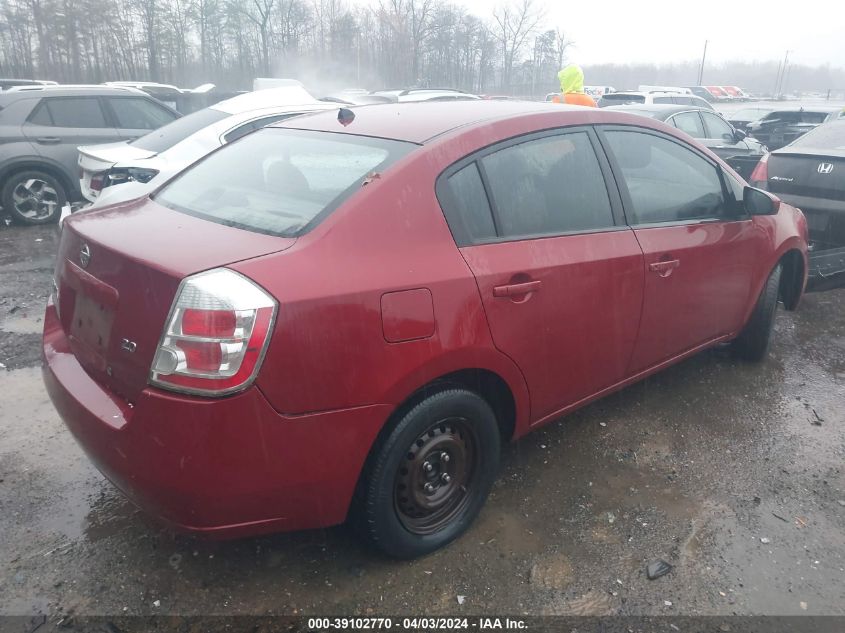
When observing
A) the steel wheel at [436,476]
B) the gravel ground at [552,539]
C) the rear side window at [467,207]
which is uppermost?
the rear side window at [467,207]

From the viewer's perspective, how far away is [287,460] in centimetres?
205

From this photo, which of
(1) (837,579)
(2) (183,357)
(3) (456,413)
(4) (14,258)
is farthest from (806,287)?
(4) (14,258)

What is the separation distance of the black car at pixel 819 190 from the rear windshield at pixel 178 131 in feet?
17.1

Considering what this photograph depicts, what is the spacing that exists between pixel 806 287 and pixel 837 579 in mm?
3014

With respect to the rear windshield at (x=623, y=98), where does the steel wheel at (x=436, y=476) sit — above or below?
below

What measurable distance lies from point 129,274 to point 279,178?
83cm

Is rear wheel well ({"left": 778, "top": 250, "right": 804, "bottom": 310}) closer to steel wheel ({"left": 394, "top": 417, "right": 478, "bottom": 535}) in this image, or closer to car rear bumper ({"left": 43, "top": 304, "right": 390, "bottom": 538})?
steel wheel ({"left": 394, "top": 417, "right": 478, "bottom": 535})

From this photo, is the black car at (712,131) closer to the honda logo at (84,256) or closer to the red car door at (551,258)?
the red car door at (551,258)

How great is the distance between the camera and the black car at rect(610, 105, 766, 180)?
9.43 meters

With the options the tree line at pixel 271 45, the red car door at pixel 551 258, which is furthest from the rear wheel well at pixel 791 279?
the tree line at pixel 271 45

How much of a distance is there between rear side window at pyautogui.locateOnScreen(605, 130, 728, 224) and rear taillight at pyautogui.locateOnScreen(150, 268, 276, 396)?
6.57 feet

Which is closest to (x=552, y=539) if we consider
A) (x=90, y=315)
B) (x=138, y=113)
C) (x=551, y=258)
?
(x=551, y=258)

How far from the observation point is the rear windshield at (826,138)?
18.3ft

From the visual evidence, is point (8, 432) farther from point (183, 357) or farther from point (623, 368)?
point (623, 368)
